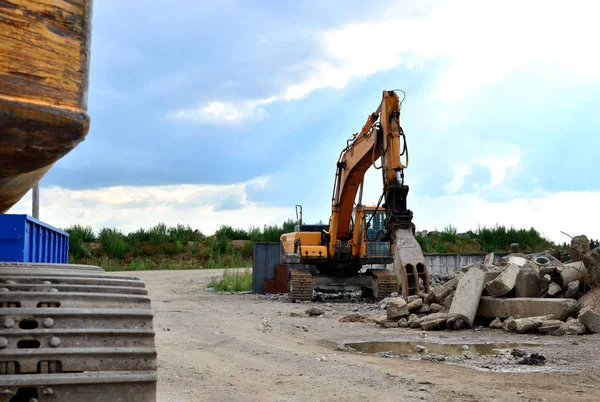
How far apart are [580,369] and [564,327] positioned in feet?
11.2

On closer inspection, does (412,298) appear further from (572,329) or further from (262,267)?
(262,267)

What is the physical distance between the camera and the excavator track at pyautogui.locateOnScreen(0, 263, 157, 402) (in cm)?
309

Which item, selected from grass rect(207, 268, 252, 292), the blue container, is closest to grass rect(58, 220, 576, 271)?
grass rect(207, 268, 252, 292)

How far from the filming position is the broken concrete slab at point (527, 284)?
43.8ft

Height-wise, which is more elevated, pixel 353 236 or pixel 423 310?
pixel 353 236

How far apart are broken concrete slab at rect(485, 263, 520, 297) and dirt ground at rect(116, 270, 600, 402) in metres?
1.10

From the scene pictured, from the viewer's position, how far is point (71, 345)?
3174 mm

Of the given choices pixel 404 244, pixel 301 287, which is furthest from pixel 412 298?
pixel 301 287

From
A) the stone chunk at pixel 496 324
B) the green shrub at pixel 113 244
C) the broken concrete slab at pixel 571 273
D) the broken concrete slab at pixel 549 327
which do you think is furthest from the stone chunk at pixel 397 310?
the green shrub at pixel 113 244

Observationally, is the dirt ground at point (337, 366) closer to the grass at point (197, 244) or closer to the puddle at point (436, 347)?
the puddle at point (436, 347)

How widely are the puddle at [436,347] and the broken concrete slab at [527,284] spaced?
268cm

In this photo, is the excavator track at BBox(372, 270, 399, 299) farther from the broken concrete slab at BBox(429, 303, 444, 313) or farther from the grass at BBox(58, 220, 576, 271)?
the grass at BBox(58, 220, 576, 271)

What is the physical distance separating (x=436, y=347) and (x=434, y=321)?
224 centimetres

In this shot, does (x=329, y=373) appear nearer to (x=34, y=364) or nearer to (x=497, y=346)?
(x=497, y=346)
